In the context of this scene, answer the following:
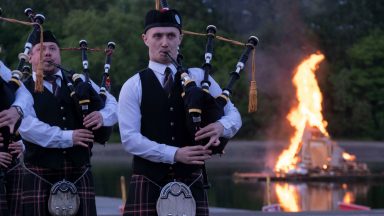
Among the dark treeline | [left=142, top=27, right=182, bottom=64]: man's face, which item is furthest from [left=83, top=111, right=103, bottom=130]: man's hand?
the dark treeline

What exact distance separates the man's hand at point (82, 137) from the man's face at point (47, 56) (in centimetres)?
42

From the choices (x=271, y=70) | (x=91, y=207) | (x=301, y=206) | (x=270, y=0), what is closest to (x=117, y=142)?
(x=271, y=70)

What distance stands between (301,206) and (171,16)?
13078mm

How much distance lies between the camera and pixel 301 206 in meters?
17.2

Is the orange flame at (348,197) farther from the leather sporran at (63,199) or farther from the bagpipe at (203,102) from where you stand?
the bagpipe at (203,102)

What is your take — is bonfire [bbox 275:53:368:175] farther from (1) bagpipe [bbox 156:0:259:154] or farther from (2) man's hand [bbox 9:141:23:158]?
(1) bagpipe [bbox 156:0:259:154]

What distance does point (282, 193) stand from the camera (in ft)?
66.1

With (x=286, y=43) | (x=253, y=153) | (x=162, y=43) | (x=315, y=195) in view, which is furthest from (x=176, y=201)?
(x=286, y=43)

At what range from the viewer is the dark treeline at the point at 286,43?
108 ft

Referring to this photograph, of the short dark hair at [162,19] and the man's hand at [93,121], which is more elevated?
the short dark hair at [162,19]

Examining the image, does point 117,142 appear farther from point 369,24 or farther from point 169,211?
point 169,211

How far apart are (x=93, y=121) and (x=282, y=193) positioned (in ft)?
50.3

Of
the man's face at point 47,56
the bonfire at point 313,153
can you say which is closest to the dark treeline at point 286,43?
the bonfire at point 313,153

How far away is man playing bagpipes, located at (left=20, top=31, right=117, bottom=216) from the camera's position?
5082 millimetres
